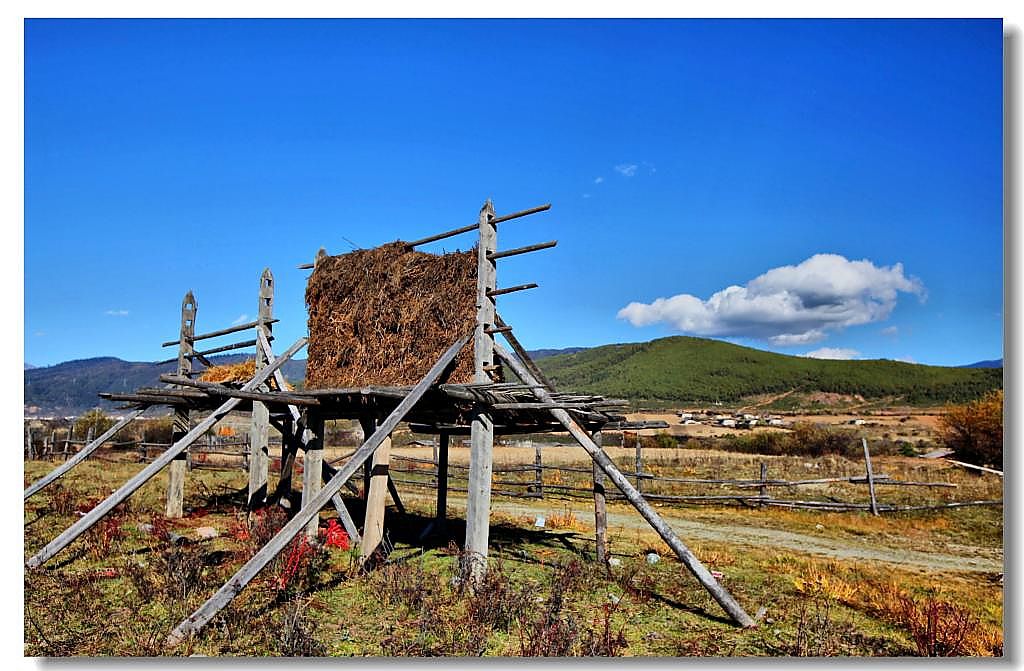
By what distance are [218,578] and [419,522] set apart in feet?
20.8

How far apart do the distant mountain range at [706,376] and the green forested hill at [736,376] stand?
100 mm

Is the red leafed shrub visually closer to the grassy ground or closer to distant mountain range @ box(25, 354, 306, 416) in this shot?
the grassy ground

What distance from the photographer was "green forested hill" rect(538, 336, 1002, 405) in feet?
251

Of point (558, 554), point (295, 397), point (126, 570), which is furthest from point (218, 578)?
point (558, 554)

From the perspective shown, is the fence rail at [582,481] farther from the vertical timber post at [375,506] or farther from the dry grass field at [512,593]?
the dry grass field at [512,593]

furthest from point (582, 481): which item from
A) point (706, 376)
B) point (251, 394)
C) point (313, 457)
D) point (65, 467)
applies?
point (706, 376)

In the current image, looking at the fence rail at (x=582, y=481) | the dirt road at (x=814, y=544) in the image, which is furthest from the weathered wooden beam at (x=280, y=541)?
the dirt road at (x=814, y=544)

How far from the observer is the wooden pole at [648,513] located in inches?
297

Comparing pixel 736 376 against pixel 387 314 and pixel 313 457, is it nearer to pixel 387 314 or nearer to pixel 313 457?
pixel 313 457

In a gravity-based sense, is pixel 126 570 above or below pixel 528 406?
below

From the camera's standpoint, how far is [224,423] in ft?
140

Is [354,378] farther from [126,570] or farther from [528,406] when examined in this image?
[126,570]

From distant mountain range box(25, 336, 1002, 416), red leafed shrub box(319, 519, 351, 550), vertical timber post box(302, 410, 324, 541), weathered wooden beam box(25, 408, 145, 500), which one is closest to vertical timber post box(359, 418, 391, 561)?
red leafed shrub box(319, 519, 351, 550)

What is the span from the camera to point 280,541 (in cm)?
696
